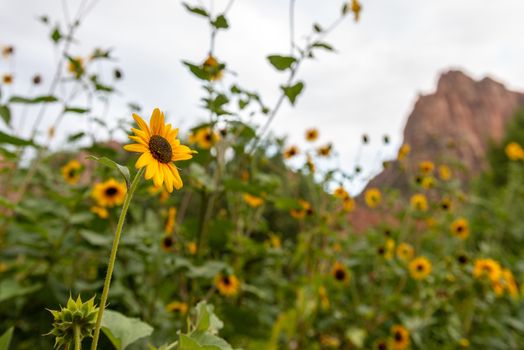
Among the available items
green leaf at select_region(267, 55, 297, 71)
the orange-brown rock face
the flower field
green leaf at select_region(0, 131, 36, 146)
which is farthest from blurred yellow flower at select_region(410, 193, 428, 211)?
the orange-brown rock face

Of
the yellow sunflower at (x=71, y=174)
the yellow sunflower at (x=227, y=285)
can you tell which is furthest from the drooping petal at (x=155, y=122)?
the yellow sunflower at (x=71, y=174)

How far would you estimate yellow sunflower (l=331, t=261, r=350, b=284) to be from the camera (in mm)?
2330

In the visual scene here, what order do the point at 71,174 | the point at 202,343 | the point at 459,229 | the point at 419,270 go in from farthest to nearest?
1. the point at 459,229
2. the point at 419,270
3. the point at 71,174
4. the point at 202,343

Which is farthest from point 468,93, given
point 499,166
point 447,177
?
point 447,177

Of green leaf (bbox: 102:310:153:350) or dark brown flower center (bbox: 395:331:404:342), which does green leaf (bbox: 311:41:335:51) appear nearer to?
green leaf (bbox: 102:310:153:350)

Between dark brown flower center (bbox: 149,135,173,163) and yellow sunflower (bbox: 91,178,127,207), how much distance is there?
1033 millimetres

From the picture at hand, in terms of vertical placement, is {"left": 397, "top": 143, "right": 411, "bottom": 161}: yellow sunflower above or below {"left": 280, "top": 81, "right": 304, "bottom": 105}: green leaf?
above

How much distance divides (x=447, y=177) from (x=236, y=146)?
7.05 feet

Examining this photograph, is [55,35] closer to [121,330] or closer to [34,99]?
[34,99]

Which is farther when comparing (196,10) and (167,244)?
(167,244)

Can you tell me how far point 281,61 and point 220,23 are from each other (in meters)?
0.21

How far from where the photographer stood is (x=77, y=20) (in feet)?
6.24

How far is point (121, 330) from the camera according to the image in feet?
2.22

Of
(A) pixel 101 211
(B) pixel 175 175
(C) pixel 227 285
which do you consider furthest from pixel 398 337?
(B) pixel 175 175
